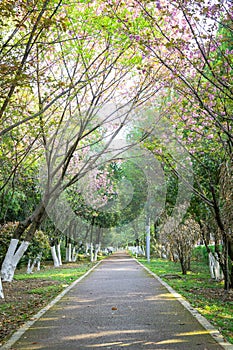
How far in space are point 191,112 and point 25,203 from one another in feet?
37.7

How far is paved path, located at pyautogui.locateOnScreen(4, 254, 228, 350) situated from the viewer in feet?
19.1

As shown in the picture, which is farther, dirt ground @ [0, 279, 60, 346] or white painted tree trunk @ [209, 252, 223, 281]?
white painted tree trunk @ [209, 252, 223, 281]

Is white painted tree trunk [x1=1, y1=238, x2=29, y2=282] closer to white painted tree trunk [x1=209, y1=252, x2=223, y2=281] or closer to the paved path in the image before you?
the paved path

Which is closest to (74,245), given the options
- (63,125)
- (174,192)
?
(174,192)

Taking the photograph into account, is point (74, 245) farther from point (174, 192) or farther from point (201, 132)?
point (201, 132)

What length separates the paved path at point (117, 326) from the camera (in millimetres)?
5812

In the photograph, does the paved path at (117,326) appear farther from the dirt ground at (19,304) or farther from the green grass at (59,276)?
the green grass at (59,276)

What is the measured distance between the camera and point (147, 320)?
24.2 feet

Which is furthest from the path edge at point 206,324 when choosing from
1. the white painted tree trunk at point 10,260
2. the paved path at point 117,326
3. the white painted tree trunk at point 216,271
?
the white painted tree trunk at point 216,271

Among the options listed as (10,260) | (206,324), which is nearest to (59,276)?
(10,260)

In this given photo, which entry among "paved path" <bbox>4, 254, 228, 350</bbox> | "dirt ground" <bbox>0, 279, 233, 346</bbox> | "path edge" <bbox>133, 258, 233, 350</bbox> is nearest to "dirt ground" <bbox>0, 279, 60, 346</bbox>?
"dirt ground" <bbox>0, 279, 233, 346</bbox>

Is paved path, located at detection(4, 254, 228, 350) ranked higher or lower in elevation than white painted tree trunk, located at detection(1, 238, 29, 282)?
lower

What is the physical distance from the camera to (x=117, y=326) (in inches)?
273

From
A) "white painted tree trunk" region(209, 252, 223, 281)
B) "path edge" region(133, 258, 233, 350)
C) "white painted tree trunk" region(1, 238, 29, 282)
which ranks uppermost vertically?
"white painted tree trunk" region(1, 238, 29, 282)
